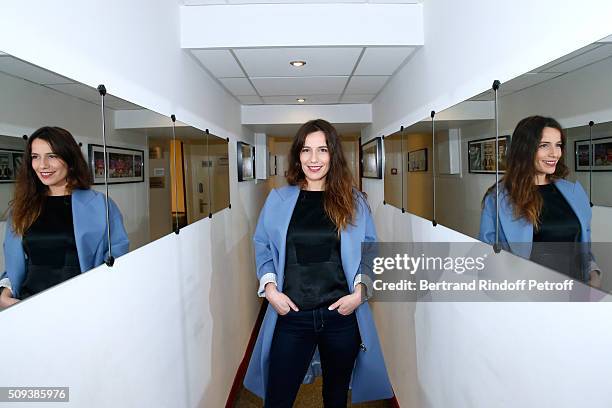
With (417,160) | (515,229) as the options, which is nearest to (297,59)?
(417,160)

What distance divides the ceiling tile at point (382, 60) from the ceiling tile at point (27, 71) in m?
1.74

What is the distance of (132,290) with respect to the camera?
4.95 feet

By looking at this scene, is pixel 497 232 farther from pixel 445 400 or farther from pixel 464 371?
pixel 445 400

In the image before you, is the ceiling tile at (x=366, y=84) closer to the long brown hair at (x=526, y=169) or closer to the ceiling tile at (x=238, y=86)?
the ceiling tile at (x=238, y=86)

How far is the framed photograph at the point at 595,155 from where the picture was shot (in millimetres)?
813

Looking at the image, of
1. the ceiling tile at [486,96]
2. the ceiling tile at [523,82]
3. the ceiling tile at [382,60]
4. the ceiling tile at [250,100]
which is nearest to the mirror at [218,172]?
the ceiling tile at [250,100]

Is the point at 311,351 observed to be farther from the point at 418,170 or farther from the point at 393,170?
the point at 393,170

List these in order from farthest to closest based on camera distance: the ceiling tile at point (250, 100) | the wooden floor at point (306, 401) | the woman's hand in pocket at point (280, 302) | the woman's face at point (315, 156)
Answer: the ceiling tile at point (250, 100), the wooden floor at point (306, 401), the woman's face at point (315, 156), the woman's hand in pocket at point (280, 302)

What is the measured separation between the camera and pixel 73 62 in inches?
46.1

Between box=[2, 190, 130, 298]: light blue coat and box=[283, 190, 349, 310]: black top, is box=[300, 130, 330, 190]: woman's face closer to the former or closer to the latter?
box=[283, 190, 349, 310]: black top

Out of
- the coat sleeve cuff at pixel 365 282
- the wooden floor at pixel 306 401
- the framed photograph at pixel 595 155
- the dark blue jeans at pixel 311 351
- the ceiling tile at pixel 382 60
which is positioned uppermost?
the ceiling tile at pixel 382 60

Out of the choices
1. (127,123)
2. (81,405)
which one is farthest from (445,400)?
(127,123)

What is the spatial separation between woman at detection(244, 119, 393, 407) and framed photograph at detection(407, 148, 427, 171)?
44 centimetres

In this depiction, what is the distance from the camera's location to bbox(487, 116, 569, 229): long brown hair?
103cm
